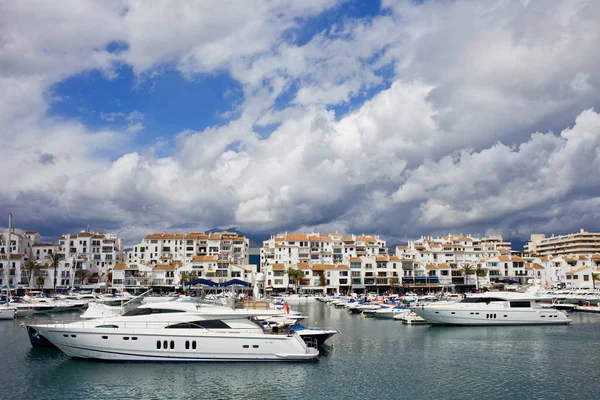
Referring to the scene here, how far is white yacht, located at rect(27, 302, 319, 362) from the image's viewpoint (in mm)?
30641

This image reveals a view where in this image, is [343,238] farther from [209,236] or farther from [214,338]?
[214,338]

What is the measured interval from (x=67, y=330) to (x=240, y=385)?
1197cm

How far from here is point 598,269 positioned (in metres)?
A: 121

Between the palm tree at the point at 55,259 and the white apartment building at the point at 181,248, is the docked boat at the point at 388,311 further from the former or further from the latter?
the palm tree at the point at 55,259

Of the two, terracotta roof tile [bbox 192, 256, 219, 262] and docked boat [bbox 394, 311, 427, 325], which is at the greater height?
terracotta roof tile [bbox 192, 256, 219, 262]

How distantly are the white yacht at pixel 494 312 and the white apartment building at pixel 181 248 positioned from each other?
84.0 m

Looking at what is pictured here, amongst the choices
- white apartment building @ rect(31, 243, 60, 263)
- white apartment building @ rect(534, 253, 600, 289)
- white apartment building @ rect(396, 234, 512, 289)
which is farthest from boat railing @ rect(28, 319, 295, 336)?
white apartment building @ rect(31, 243, 60, 263)

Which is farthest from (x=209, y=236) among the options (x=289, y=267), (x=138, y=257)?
(x=289, y=267)

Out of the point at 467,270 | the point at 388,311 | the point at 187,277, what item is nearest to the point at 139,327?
the point at 388,311

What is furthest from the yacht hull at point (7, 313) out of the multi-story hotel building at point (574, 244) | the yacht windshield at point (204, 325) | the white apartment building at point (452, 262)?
the multi-story hotel building at point (574, 244)

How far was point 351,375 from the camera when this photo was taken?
2956 cm

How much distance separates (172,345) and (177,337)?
21.6 inches

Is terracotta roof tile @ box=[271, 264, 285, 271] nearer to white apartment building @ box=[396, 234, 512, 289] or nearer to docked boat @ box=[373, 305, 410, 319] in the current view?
white apartment building @ box=[396, 234, 512, 289]

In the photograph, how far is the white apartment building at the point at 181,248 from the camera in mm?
131625
